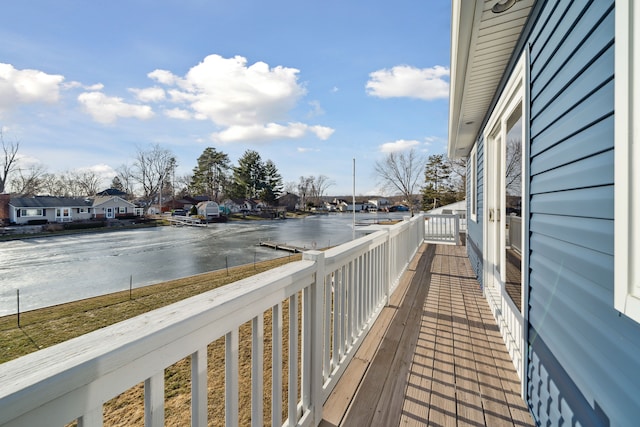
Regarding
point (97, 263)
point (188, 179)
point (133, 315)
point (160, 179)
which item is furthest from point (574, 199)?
point (188, 179)

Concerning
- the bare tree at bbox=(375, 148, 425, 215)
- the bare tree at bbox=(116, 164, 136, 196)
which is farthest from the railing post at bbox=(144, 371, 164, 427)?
the bare tree at bbox=(116, 164, 136, 196)

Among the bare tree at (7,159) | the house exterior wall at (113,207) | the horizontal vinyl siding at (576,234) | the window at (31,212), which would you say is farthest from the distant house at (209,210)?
the horizontal vinyl siding at (576,234)

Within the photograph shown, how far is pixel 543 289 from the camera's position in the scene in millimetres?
1509

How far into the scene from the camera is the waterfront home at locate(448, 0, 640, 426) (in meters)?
0.77

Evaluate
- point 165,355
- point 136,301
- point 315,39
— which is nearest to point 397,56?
point 315,39

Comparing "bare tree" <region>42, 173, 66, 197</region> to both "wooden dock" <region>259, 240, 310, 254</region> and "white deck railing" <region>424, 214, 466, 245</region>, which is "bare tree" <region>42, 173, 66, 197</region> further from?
"white deck railing" <region>424, 214, 466, 245</region>

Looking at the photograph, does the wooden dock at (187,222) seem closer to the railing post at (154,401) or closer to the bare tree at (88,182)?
the bare tree at (88,182)

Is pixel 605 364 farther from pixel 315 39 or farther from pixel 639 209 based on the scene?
pixel 315 39

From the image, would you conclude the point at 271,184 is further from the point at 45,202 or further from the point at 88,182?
the point at 45,202

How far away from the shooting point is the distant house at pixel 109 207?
101 feet

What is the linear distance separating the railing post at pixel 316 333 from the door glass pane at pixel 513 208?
164 cm

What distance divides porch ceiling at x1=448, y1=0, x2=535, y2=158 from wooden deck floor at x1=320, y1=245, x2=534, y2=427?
2.46 meters

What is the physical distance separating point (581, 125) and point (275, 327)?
146cm

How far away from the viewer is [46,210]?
26.7 metres
